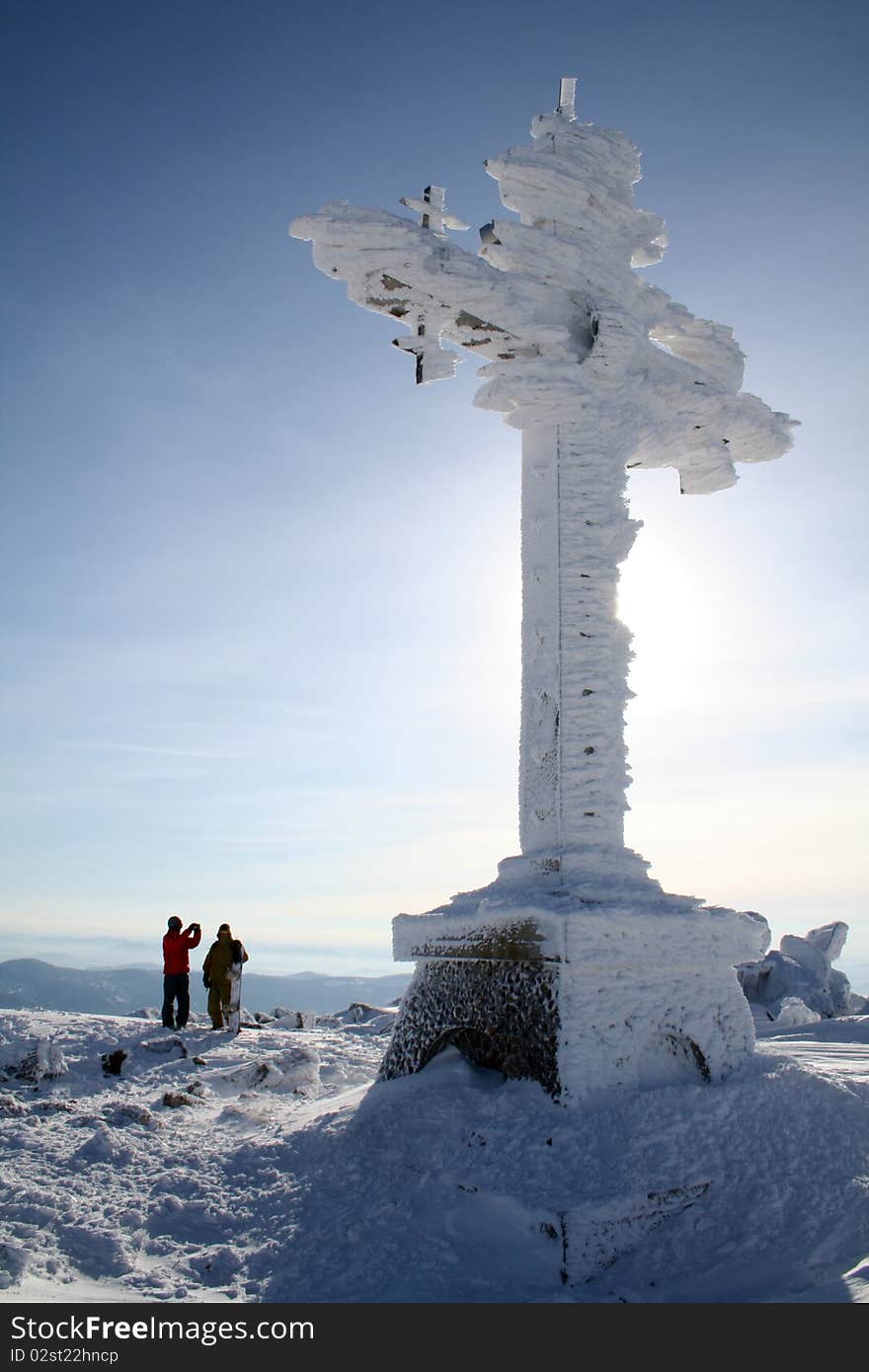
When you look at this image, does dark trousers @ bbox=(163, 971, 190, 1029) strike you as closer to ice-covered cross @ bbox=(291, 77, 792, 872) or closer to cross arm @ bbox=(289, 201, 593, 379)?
ice-covered cross @ bbox=(291, 77, 792, 872)

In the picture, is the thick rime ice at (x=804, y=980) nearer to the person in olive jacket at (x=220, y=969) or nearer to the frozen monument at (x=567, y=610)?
the person in olive jacket at (x=220, y=969)

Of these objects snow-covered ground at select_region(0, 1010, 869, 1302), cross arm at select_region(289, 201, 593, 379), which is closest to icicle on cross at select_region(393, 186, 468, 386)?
cross arm at select_region(289, 201, 593, 379)

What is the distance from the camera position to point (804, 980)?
525 inches

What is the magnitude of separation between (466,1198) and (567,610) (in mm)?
3768

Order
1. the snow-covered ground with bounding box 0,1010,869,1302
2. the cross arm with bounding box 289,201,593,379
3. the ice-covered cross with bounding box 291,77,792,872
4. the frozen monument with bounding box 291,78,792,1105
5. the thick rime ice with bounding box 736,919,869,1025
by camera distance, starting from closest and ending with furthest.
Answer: the snow-covered ground with bounding box 0,1010,869,1302 → the frozen monument with bounding box 291,78,792,1105 → the cross arm with bounding box 289,201,593,379 → the ice-covered cross with bounding box 291,77,792,872 → the thick rime ice with bounding box 736,919,869,1025

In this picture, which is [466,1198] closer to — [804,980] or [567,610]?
[567,610]

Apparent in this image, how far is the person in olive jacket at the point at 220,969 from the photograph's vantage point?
38.0 feet

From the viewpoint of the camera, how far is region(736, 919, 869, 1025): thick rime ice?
42.7ft

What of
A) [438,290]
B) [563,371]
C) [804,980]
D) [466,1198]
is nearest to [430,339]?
[438,290]

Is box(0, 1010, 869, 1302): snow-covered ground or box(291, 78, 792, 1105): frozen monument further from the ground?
box(291, 78, 792, 1105): frozen monument

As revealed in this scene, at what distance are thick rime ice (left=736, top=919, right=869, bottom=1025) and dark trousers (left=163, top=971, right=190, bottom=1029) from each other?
23.3 ft

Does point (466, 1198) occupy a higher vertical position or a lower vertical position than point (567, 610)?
lower

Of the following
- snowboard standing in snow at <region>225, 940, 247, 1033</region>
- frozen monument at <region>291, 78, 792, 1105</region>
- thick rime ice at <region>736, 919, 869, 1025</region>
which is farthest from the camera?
thick rime ice at <region>736, 919, 869, 1025</region>
